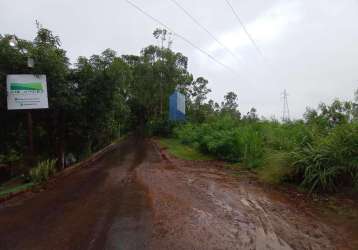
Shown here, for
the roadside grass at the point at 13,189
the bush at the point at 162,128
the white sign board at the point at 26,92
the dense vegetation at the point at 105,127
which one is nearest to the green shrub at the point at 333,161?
the dense vegetation at the point at 105,127

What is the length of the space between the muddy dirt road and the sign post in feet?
8.66

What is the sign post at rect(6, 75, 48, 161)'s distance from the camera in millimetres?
7910

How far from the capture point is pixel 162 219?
14.8 ft

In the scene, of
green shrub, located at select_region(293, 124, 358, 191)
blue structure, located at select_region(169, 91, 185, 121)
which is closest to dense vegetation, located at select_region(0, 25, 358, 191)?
green shrub, located at select_region(293, 124, 358, 191)

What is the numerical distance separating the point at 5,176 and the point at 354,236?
9.72m

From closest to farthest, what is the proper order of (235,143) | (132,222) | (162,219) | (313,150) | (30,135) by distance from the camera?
1. (132,222)
2. (162,219)
3. (313,150)
4. (30,135)
5. (235,143)

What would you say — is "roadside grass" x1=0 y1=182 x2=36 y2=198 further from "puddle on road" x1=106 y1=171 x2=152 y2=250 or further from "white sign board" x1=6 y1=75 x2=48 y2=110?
"puddle on road" x1=106 y1=171 x2=152 y2=250

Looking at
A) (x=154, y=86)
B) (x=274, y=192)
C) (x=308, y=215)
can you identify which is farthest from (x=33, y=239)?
(x=154, y=86)

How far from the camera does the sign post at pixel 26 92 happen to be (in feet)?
26.0

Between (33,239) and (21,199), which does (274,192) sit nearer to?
(33,239)

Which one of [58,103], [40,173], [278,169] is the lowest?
[40,173]

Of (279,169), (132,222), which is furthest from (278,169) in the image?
(132,222)

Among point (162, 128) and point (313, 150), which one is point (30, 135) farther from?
point (162, 128)

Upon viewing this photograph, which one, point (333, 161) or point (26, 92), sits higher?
point (26, 92)
